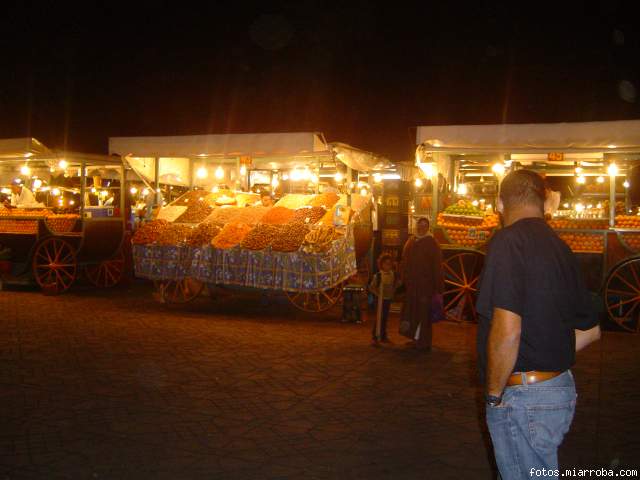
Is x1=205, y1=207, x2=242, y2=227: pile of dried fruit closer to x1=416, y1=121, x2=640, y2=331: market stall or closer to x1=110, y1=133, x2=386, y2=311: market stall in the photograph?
x1=110, y1=133, x2=386, y2=311: market stall

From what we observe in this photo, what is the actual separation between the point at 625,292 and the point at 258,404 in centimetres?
664

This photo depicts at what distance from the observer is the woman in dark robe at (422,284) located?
27.0 feet

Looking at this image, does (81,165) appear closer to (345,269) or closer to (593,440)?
(345,269)

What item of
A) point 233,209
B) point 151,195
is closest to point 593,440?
point 233,209

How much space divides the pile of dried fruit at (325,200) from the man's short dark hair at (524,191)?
333 inches

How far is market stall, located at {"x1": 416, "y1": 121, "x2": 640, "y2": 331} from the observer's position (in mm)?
9766

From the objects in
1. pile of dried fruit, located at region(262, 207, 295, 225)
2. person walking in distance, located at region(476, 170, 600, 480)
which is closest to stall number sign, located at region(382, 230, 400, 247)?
pile of dried fruit, located at region(262, 207, 295, 225)

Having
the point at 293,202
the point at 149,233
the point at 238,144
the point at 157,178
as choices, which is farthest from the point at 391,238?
the point at 149,233

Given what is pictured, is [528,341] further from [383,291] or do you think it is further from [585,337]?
[383,291]

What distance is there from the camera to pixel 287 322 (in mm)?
10320

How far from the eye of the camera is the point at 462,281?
10594 mm

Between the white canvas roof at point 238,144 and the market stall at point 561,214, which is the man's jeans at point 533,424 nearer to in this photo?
the market stall at point 561,214

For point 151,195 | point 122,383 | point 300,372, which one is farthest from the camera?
point 151,195

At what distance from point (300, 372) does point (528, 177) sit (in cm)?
470
